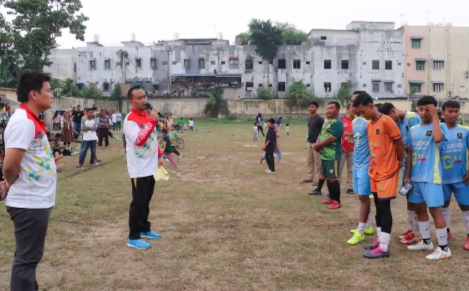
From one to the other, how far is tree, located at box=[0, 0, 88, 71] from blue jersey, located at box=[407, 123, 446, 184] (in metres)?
25.8

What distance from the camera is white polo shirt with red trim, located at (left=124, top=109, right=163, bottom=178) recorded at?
5.30 metres

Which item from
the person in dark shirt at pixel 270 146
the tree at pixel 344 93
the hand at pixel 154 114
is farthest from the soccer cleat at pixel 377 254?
the tree at pixel 344 93

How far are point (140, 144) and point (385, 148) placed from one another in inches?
113

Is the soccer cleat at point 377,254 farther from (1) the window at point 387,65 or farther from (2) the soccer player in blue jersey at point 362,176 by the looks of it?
(1) the window at point 387,65

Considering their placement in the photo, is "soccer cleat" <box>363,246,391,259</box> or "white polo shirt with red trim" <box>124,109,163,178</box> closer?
"soccer cleat" <box>363,246,391,259</box>

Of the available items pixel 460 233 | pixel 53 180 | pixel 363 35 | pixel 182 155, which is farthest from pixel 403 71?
pixel 53 180

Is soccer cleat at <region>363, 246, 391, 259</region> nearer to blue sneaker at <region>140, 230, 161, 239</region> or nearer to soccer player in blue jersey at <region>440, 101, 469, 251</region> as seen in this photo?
soccer player in blue jersey at <region>440, 101, 469, 251</region>

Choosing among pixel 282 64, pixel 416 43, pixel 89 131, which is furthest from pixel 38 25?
pixel 416 43

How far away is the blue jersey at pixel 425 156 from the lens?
5.03 m

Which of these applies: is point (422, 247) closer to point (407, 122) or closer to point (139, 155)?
point (407, 122)

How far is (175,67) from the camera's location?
52.2 m

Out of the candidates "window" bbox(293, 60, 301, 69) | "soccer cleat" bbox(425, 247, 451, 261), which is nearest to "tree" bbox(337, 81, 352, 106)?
"window" bbox(293, 60, 301, 69)

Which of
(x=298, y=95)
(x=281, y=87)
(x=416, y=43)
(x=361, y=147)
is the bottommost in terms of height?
(x=361, y=147)

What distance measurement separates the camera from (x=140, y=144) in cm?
529
